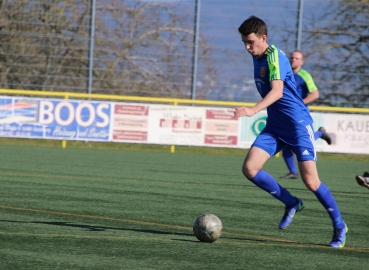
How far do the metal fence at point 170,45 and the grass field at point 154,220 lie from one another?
639cm

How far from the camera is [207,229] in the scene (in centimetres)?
589

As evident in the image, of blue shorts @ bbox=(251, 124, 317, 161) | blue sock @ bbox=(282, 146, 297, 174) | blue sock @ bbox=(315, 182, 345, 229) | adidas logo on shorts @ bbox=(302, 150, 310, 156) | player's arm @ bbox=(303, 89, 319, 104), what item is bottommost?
blue sock @ bbox=(315, 182, 345, 229)

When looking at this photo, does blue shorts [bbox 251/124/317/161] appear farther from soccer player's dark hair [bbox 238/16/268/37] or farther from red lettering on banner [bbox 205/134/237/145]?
red lettering on banner [bbox 205/134/237/145]

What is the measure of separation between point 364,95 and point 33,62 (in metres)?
9.08

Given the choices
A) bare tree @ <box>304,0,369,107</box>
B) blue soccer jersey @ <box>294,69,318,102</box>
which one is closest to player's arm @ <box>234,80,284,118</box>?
blue soccer jersey @ <box>294,69,318,102</box>

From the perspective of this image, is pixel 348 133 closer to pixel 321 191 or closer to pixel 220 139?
pixel 220 139

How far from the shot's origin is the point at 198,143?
1914 centimetres

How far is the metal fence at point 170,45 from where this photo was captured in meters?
20.2

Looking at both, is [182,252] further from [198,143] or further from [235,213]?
[198,143]

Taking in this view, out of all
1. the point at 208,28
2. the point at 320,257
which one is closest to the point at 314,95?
the point at 320,257

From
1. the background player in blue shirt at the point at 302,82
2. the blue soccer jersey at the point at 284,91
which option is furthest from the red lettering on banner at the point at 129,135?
the blue soccer jersey at the point at 284,91

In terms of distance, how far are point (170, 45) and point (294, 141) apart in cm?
1463

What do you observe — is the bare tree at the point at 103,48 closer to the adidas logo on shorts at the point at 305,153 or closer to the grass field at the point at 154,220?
the grass field at the point at 154,220

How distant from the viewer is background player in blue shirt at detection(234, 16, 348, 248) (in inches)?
245
